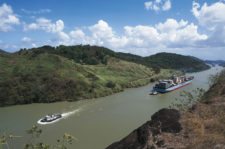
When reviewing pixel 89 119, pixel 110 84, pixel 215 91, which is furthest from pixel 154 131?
pixel 110 84

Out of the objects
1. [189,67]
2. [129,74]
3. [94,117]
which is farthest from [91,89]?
[189,67]

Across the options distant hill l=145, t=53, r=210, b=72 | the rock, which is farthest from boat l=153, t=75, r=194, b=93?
distant hill l=145, t=53, r=210, b=72

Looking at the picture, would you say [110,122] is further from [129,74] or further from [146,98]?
[129,74]

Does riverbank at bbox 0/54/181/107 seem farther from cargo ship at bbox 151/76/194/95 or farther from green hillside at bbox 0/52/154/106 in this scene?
cargo ship at bbox 151/76/194/95

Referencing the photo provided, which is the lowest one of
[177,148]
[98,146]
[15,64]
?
[98,146]

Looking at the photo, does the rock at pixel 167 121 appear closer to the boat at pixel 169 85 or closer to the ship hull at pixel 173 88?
the ship hull at pixel 173 88

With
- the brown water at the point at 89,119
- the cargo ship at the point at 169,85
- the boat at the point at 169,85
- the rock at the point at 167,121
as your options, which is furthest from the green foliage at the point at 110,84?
the rock at the point at 167,121

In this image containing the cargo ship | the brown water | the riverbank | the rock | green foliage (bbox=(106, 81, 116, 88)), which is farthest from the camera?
green foliage (bbox=(106, 81, 116, 88))
